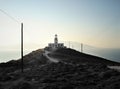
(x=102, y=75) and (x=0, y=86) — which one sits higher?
(x=102, y=75)

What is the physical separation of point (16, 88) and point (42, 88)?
2.99 m

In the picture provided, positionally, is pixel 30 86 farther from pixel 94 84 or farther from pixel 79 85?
pixel 94 84

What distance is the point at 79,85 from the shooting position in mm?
19719

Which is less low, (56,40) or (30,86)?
(56,40)

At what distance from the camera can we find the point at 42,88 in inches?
780

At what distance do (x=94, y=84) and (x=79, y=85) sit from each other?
1299 millimetres

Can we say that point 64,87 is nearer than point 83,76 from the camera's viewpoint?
Yes

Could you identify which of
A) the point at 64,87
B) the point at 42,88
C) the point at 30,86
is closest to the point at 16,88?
the point at 30,86

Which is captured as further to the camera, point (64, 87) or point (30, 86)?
point (30, 86)

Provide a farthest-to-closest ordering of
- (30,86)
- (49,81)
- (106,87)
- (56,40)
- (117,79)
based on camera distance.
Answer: (56,40)
(49,81)
(30,86)
(117,79)
(106,87)

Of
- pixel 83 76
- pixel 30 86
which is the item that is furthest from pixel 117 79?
pixel 30 86

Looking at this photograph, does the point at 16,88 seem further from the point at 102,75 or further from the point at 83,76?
the point at 102,75

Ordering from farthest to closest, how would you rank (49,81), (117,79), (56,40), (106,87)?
(56,40)
(49,81)
(117,79)
(106,87)

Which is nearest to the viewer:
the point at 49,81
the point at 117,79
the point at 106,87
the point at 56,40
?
the point at 106,87
